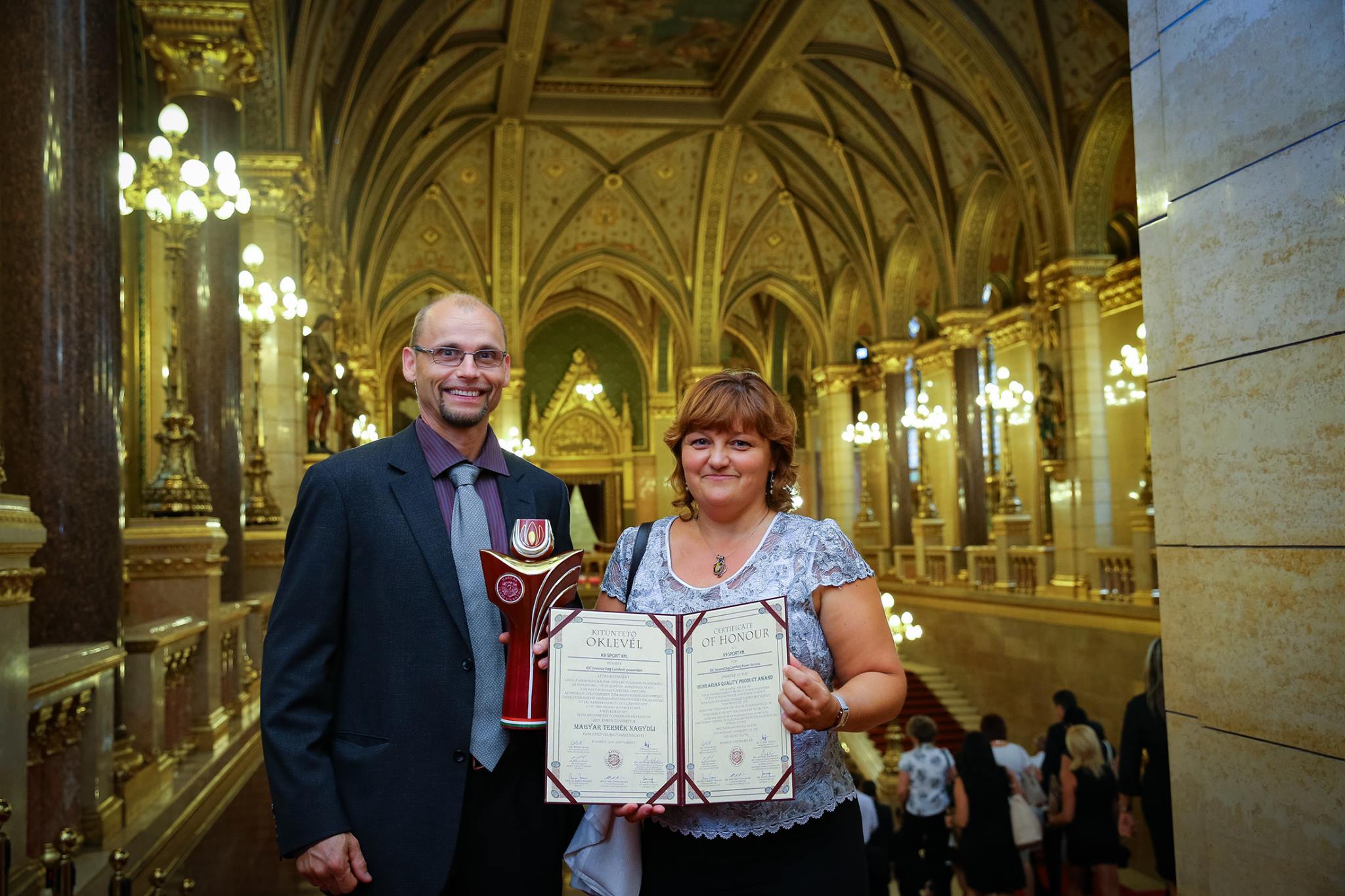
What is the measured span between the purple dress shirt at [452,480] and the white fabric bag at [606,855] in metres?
0.58

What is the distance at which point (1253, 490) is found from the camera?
2.46 meters

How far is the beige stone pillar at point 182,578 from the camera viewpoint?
20.1 ft

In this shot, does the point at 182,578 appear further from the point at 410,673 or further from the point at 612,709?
the point at 612,709

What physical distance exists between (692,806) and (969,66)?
16222 mm

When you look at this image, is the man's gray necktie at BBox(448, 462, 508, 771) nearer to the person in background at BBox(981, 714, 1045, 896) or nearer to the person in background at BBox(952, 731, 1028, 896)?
the person in background at BBox(952, 731, 1028, 896)

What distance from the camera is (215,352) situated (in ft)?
25.7

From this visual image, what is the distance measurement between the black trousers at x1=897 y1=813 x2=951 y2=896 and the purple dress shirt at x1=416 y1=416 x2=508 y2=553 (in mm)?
5138

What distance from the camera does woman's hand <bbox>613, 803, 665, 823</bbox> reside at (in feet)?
6.83

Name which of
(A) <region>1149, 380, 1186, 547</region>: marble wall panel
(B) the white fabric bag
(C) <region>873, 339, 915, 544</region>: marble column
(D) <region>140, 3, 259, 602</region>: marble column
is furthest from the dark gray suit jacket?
(C) <region>873, 339, 915, 544</region>: marble column

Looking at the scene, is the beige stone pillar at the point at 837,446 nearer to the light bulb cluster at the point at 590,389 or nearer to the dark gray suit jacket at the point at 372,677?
the light bulb cluster at the point at 590,389

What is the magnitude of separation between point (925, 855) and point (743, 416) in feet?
18.0

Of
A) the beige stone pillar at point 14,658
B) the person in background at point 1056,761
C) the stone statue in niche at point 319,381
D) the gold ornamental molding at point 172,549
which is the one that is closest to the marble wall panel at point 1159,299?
the beige stone pillar at point 14,658

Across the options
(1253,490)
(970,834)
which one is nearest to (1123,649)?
(970,834)

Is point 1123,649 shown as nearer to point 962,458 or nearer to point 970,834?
point 962,458
